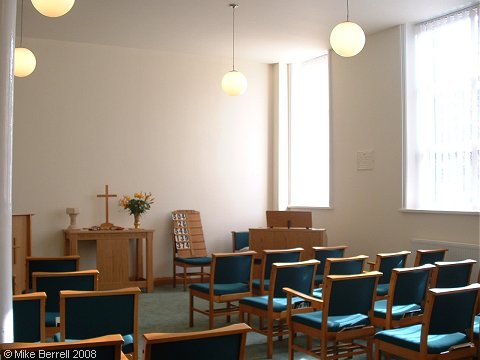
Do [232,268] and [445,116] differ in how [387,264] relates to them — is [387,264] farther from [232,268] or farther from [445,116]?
[445,116]

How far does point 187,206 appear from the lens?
30.6ft

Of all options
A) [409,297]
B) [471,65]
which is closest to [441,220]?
[471,65]

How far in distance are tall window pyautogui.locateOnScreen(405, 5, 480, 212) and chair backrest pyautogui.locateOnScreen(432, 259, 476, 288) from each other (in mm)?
2191

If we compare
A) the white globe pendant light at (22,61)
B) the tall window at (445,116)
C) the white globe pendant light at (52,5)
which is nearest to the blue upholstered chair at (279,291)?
the white globe pendant light at (52,5)

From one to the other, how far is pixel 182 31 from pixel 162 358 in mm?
6245

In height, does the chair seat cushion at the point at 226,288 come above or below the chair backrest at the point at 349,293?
below

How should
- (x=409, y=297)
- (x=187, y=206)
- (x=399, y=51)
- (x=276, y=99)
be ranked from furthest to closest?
(x=276, y=99)
(x=187, y=206)
(x=399, y=51)
(x=409, y=297)

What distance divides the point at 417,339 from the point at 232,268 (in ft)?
7.50

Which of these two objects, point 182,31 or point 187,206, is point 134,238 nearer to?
point 187,206

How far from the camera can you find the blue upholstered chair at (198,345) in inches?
96.3

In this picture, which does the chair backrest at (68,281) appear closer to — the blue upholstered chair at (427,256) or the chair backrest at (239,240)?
the blue upholstered chair at (427,256)

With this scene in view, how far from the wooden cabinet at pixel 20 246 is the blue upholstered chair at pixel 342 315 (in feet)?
13.6

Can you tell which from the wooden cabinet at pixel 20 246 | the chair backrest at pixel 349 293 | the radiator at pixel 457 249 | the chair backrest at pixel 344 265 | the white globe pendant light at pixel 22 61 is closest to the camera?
the chair backrest at pixel 349 293

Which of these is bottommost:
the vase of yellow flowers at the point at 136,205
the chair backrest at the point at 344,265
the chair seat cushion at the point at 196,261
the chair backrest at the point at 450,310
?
the chair seat cushion at the point at 196,261
